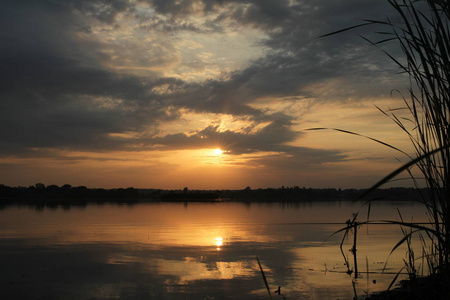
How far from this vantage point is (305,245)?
14477mm

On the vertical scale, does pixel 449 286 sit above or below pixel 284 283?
above

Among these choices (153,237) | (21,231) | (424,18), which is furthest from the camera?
(21,231)

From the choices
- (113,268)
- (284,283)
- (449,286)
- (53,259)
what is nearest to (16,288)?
(113,268)

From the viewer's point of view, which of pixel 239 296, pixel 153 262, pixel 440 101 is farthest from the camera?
pixel 153 262

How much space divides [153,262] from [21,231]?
33.8ft

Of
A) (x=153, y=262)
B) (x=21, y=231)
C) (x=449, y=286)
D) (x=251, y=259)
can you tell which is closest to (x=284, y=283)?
(x=251, y=259)

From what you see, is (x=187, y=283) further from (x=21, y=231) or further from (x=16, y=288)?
(x=21, y=231)

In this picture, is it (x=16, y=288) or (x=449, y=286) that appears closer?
(x=449, y=286)

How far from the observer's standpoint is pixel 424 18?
2.87 m

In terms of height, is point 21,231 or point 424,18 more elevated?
point 424,18

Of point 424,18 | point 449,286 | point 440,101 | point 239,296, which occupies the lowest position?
point 239,296

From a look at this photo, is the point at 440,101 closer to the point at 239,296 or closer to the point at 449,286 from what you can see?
the point at 449,286

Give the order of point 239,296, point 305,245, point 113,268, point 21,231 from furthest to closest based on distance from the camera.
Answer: point 21,231, point 305,245, point 113,268, point 239,296

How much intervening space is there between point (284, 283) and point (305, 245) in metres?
5.98
